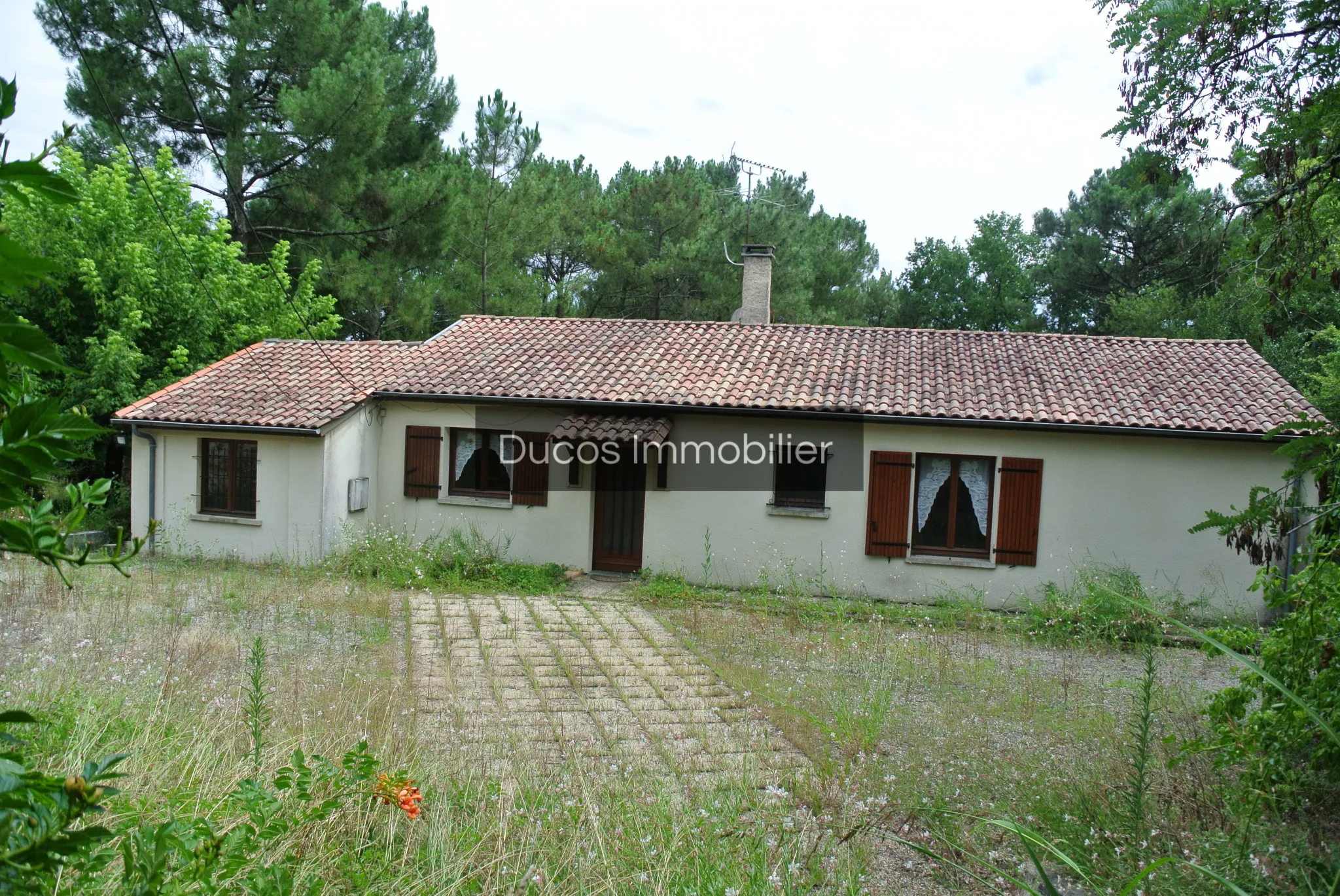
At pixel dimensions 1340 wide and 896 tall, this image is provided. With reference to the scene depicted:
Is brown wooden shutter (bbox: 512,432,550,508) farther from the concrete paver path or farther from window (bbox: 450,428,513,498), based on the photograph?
the concrete paver path

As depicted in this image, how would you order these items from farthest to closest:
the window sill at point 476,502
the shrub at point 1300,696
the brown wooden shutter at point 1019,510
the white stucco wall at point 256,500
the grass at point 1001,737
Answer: the window sill at point 476,502
the white stucco wall at point 256,500
the brown wooden shutter at point 1019,510
the grass at point 1001,737
the shrub at point 1300,696

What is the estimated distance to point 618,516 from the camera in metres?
14.0

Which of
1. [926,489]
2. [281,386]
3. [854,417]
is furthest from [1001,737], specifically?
[281,386]

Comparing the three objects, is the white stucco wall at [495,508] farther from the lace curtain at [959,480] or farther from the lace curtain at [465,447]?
the lace curtain at [959,480]

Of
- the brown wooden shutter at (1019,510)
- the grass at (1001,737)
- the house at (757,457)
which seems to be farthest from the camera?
the brown wooden shutter at (1019,510)

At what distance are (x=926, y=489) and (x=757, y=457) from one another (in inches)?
97.3

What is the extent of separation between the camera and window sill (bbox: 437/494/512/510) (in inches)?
546

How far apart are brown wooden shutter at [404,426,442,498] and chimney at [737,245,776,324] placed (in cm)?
674

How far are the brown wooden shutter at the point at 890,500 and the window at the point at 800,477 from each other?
76 centimetres

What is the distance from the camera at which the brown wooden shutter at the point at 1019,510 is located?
40.6ft

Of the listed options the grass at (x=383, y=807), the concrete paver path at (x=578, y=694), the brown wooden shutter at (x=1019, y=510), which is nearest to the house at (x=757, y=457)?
the brown wooden shutter at (x=1019, y=510)

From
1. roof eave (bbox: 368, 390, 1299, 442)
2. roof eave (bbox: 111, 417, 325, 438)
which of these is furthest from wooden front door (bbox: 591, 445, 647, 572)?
roof eave (bbox: 111, 417, 325, 438)

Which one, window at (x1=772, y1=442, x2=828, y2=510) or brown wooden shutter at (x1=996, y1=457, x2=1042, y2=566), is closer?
brown wooden shutter at (x1=996, y1=457, x2=1042, y2=566)

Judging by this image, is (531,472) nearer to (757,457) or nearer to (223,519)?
(757,457)
